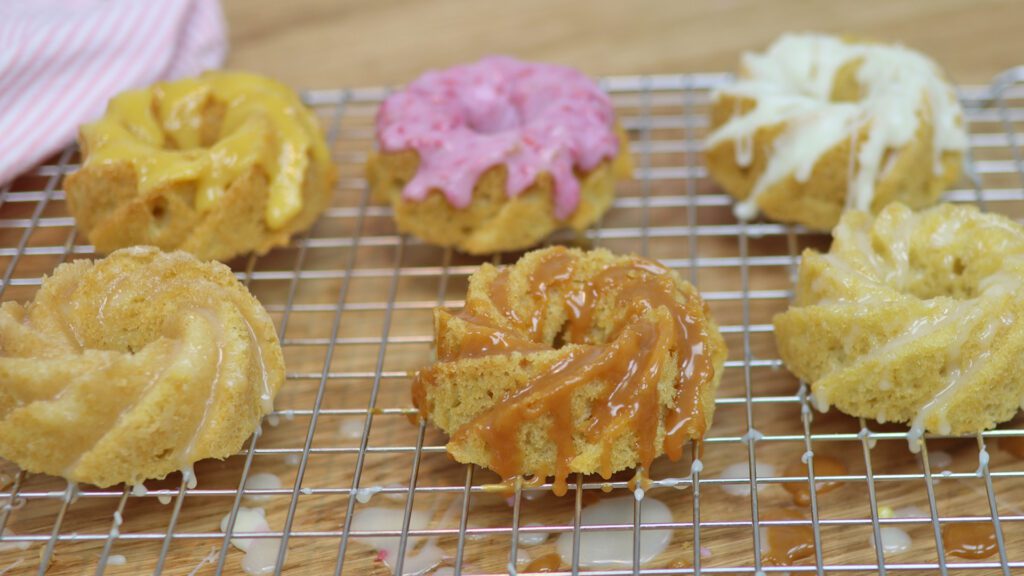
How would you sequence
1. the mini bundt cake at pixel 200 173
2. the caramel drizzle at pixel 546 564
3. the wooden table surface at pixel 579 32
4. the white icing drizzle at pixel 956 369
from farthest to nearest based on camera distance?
the wooden table surface at pixel 579 32
the mini bundt cake at pixel 200 173
the white icing drizzle at pixel 956 369
the caramel drizzle at pixel 546 564

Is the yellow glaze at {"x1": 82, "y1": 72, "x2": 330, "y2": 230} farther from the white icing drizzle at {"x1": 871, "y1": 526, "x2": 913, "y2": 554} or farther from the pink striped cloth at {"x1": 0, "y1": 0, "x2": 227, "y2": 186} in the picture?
the white icing drizzle at {"x1": 871, "y1": 526, "x2": 913, "y2": 554}

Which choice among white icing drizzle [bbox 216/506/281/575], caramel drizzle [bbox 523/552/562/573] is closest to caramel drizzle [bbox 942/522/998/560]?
caramel drizzle [bbox 523/552/562/573]

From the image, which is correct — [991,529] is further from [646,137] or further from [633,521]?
[646,137]

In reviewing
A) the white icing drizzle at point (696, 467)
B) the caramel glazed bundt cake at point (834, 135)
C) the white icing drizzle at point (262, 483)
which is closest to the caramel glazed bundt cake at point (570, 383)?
the white icing drizzle at point (696, 467)

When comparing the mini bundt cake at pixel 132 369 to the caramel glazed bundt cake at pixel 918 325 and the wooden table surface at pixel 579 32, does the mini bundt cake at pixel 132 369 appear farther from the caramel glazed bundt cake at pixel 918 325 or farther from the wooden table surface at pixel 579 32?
the wooden table surface at pixel 579 32

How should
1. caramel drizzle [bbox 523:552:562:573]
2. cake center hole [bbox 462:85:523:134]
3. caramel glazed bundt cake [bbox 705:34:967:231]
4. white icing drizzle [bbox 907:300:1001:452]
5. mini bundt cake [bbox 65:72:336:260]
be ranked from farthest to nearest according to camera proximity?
cake center hole [bbox 462:85:523:134] < caramel glazed bundt cake [bbox 705:34:967:231] < mini bundt cake [bbox 65:72:336:260] < white icing drizzle [bbox 907:300:1001:452] < caramel drizzle [bbox 523:552:562:573]

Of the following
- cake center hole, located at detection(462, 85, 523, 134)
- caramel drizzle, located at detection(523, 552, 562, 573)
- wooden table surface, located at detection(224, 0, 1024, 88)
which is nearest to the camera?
caramel drizzle, located at detection(523, 552, 562, 573)
